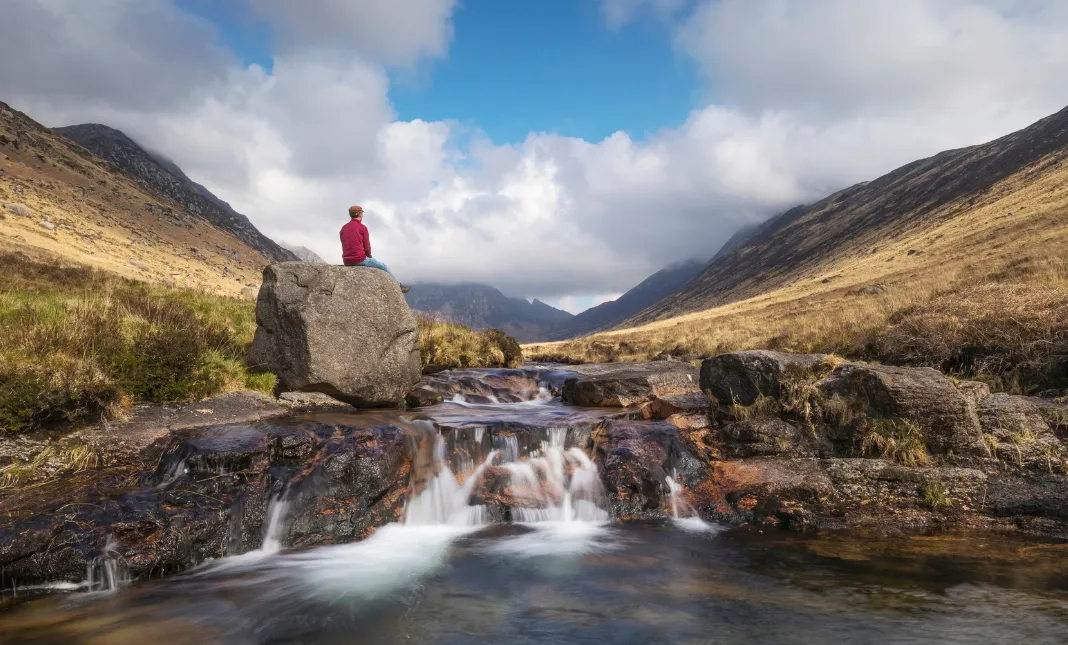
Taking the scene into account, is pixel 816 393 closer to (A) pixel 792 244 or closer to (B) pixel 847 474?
(B) pixel 847 474

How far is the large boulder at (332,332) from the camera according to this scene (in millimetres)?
12109

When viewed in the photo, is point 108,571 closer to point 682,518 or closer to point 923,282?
point 682,518

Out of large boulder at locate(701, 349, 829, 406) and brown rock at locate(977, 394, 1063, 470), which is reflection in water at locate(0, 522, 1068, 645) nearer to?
brown rock at locate(977, 394, 1063, 470)

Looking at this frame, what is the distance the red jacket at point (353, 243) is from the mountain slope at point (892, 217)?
6208cm

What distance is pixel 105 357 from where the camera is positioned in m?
9.41

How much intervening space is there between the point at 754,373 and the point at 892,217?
416ft

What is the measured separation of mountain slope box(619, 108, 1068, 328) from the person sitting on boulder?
203ft

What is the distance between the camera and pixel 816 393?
9672 millimetres

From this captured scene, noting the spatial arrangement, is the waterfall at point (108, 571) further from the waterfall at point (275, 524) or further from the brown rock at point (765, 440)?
the brown rock at point (765, 440)

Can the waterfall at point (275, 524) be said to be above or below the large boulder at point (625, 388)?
below

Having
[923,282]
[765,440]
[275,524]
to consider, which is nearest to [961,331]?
[765,440]

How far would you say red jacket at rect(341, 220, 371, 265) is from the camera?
13914 millimetres

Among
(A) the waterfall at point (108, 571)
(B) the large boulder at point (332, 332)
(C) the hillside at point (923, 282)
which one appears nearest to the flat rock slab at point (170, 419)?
(B) the large boulder at point (332, 332)

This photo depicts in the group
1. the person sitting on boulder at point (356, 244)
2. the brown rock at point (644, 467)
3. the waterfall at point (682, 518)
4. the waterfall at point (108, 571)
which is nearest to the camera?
the waterfall at point (108, 571)
